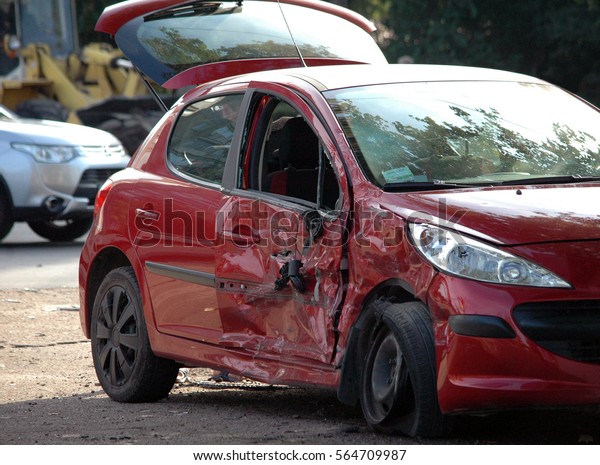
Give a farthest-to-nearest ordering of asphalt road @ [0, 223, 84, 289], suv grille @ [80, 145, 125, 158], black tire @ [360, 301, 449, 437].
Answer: suv grille @ [80, 145, 125, 158], asphalt road @ [0, 223, 84, 289], black tire @ [360, 301, 449, 437]

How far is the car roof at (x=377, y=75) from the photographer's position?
607 cm

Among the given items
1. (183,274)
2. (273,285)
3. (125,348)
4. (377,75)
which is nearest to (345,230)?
(273,285)

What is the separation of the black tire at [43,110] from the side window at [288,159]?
17.9 m

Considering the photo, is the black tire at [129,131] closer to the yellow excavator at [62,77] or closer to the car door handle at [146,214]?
the yellow excavator at [62,77]

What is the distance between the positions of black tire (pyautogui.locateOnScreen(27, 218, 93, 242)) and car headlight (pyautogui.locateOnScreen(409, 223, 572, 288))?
11.1 metres

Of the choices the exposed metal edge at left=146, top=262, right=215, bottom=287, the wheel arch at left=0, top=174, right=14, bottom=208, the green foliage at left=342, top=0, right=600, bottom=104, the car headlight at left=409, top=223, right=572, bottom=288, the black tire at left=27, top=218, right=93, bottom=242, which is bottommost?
the green foliage at left=342, top=0, right=600, bottom=104

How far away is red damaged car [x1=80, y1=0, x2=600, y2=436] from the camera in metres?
4.75

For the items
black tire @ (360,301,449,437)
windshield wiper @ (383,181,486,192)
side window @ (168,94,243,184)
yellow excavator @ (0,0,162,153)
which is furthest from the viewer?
yellow excavator @ (0,0,162,153)

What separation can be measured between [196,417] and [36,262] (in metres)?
7.59

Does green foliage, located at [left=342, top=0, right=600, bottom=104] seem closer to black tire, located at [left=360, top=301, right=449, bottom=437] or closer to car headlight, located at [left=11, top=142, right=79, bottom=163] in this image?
car headlight, located at [left=11, top=142, right=79, bottom=163]

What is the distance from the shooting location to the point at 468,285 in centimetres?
476

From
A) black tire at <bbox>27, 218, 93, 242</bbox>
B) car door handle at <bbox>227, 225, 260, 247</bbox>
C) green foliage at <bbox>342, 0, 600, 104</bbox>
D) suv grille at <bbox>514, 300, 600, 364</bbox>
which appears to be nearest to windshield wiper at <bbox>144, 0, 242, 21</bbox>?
car door handle at <bbox>227, 225, 260, 247</bbox>

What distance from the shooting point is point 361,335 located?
527cm

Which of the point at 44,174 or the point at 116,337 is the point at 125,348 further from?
the point at 44,174
